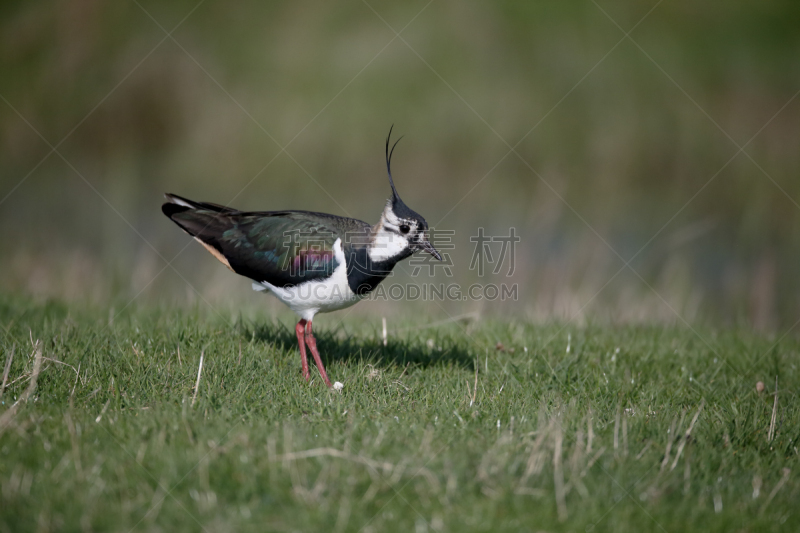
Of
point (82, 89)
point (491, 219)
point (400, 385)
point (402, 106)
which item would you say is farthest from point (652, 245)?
point (82, 89)

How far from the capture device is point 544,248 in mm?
10953

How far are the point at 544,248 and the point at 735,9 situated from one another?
7566 mm

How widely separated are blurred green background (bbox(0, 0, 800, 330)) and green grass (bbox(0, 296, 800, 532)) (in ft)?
18.1

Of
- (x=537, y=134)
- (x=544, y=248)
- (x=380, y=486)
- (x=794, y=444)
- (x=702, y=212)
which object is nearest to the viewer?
(x=380, y=486)

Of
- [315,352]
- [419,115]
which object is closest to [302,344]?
[315,352]

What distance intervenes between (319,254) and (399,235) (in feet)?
2.23

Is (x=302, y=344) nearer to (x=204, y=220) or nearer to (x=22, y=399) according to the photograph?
(x=204, y=220)

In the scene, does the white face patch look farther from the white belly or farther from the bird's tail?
the bird's tail

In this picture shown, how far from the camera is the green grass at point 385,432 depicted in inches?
132

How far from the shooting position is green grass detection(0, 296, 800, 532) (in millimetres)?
3359

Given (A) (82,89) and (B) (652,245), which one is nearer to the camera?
(B) (652,245)

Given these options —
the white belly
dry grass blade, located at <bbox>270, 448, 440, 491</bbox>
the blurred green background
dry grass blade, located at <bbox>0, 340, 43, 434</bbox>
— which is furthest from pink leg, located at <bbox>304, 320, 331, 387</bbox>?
the blurred green background

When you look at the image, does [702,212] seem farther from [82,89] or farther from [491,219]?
[82,89]

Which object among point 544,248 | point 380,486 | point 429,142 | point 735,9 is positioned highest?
point 735,9
